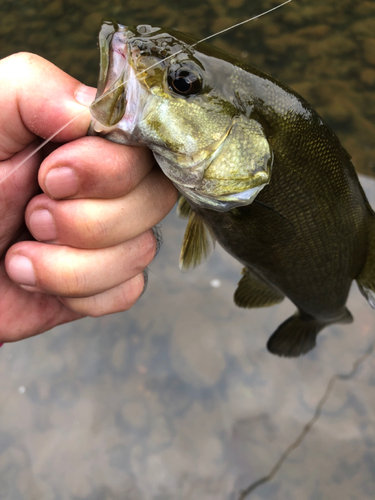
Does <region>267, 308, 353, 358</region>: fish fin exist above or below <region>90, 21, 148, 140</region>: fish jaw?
below

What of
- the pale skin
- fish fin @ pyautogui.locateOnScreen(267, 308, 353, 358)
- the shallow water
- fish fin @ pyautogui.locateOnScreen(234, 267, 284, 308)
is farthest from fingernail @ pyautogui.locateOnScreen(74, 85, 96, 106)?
the shallow water

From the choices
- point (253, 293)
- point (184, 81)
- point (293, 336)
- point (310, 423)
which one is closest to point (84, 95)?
point (184, 81)

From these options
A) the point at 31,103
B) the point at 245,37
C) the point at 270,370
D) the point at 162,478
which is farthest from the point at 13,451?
the point at 245,37

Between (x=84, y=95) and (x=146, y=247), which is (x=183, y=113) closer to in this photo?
(x=84, y=95)

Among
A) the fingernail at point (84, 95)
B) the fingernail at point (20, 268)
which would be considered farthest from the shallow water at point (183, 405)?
the fingernail at point (84, 95)

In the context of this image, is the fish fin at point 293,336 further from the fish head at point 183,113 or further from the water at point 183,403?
the fish head at point 183,113

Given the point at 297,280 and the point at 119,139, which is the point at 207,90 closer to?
the point at 119,139

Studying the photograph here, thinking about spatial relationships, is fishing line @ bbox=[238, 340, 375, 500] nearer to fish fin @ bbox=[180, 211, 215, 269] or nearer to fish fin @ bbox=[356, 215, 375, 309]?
fish fin @ bbox=[356, 215, 375, 309]
